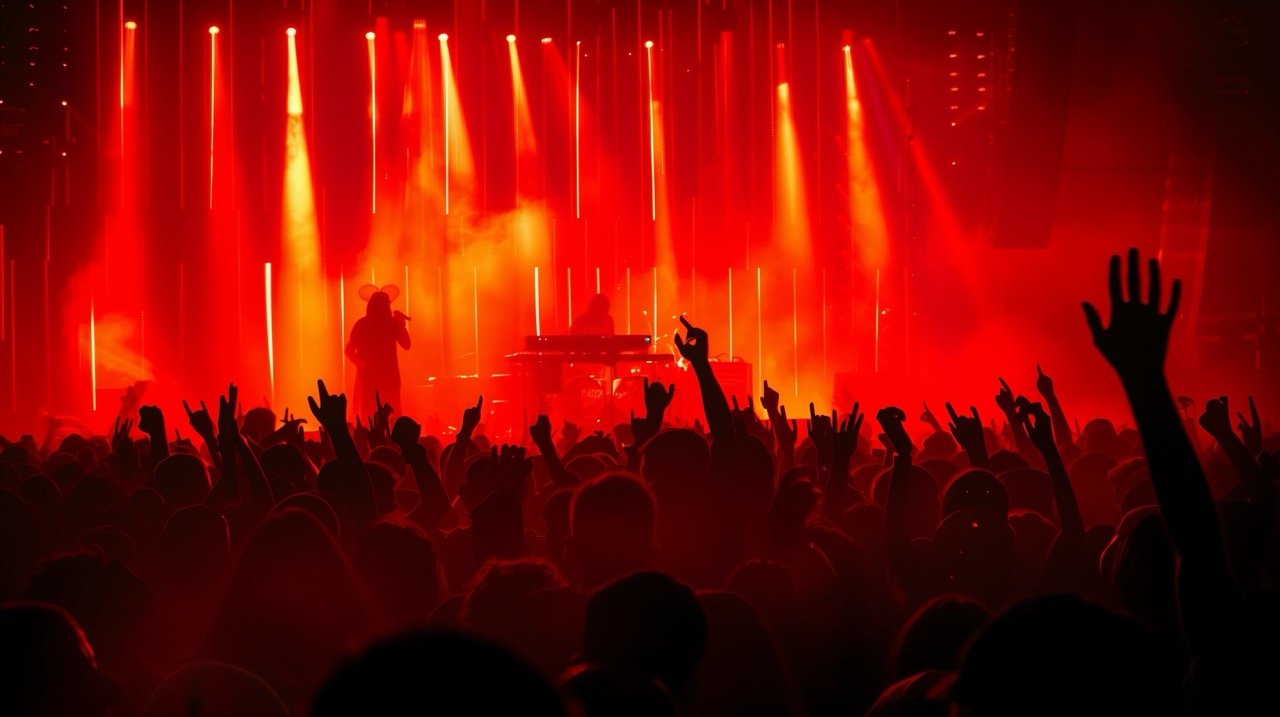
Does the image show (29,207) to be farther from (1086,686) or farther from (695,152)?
(1086,686)

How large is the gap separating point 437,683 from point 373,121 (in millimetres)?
17553

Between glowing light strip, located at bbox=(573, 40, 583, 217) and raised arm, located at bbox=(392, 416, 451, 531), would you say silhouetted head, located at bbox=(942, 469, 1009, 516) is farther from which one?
glowing light strip, located at bbox=(573, 40, 583, 217)

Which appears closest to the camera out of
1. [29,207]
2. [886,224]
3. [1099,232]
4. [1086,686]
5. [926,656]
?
[1086,686]

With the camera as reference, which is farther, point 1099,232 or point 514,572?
point 1099,232

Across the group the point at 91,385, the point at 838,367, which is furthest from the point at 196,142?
the point at 838,367

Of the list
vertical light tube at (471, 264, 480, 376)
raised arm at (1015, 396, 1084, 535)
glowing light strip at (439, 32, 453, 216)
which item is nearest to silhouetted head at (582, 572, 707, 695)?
raised arm at (1015, 396, 1084, 535)

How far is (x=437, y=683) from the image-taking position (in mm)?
872

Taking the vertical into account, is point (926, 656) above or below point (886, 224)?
below

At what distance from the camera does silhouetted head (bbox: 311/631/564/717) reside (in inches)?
34.2

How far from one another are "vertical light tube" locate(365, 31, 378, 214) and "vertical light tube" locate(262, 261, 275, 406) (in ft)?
6.06

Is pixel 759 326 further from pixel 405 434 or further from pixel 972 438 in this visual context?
pixel 405 434

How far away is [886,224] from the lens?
17469 mm

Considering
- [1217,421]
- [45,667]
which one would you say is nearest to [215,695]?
[45,667]

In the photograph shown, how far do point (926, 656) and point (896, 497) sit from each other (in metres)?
1.12
